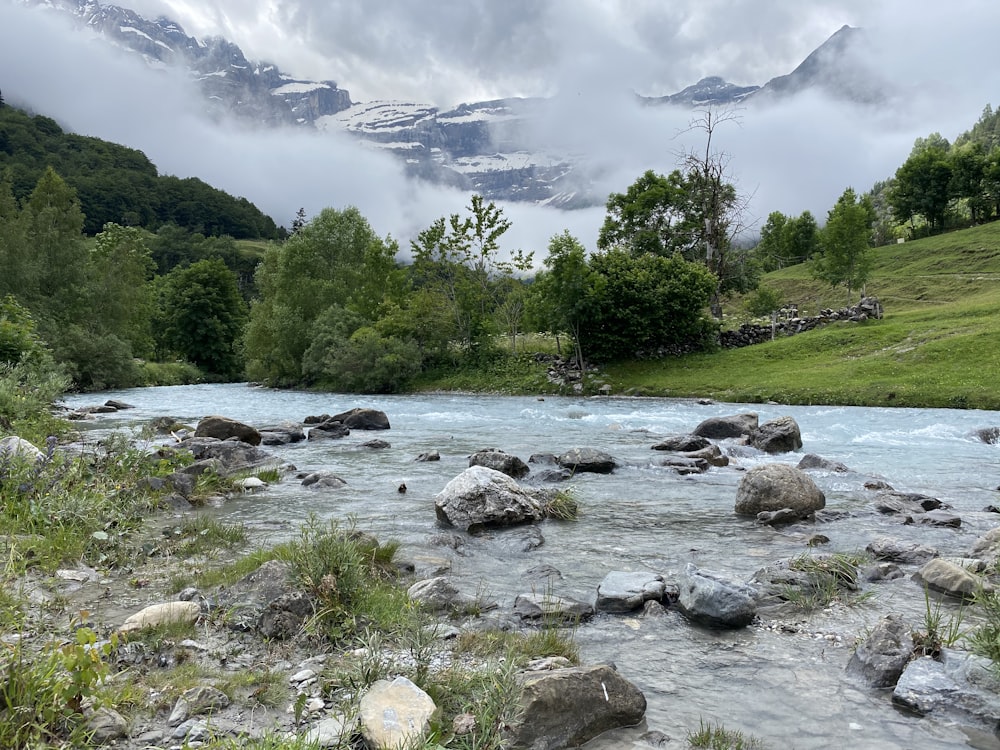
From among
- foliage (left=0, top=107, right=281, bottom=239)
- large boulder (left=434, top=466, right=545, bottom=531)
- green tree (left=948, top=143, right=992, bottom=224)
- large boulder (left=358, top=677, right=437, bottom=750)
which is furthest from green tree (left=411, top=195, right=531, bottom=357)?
foliage (left=0, top=107, right=281, bottom=239)

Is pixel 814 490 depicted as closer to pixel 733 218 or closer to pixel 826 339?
pixel 826 339

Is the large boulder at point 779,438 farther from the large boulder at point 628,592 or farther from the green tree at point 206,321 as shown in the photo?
the green tree at point 206,321

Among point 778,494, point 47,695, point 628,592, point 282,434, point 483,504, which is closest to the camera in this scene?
point 47,695

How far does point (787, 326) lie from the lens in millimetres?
51562

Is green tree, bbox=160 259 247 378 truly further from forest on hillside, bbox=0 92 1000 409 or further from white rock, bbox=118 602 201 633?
white rock, bbox=118 602 201 633

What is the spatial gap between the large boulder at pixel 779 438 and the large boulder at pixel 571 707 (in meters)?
16.3

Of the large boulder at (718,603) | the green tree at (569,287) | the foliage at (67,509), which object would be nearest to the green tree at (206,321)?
the green tree at (569,287)

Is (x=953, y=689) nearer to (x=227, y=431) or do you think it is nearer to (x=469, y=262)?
(x=227, y=431)

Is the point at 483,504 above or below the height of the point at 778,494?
above

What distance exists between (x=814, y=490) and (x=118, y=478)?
1306 cm

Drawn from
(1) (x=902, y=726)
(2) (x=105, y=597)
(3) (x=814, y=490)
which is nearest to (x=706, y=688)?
(1) (x=902, y=726)

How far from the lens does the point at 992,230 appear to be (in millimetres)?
82875

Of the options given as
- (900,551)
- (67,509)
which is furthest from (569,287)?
(67,509)

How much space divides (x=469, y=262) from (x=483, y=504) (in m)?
47.0
